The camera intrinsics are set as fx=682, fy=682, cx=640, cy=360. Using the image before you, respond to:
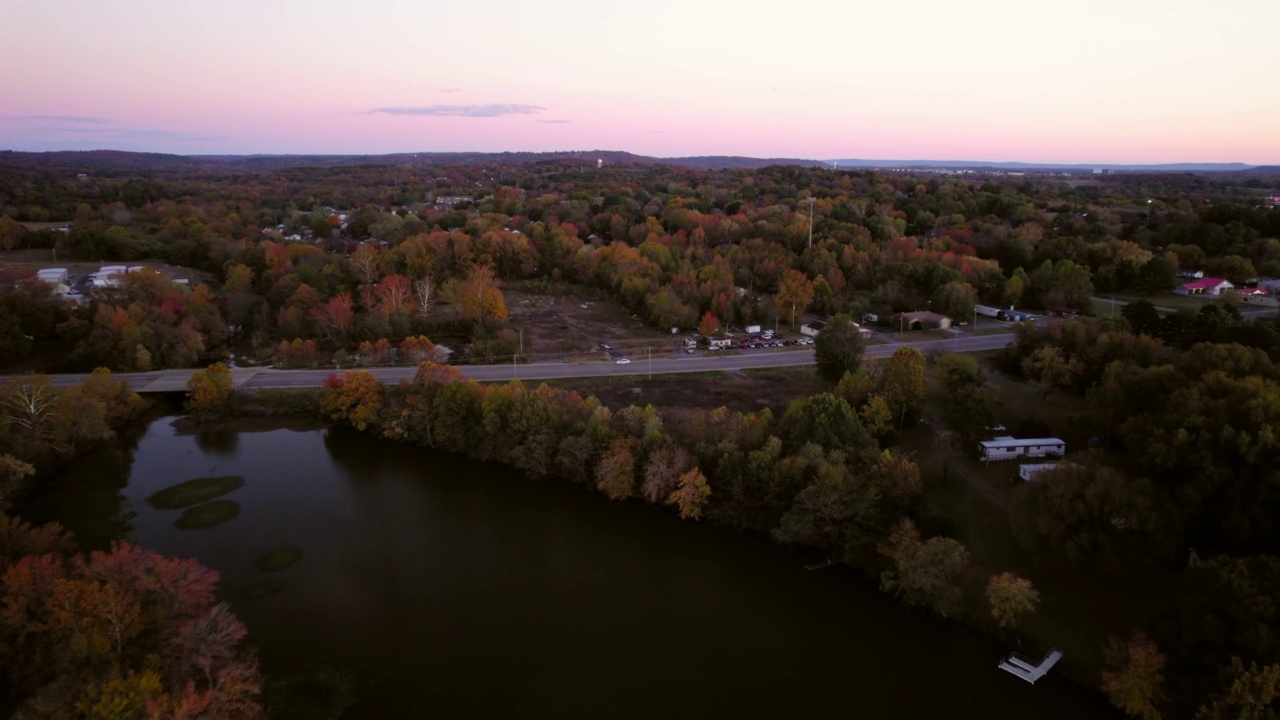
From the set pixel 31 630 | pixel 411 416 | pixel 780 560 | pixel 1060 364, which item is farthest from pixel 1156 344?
pixel 31 630

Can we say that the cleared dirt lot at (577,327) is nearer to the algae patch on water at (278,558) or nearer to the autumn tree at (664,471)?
the autumn tree at (664,471)

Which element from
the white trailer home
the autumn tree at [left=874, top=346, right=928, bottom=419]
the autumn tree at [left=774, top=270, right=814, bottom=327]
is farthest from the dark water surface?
the autumn tree at [left=774, top=270, right=814, bottom=327]

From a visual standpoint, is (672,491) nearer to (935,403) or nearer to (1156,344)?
(935,403)

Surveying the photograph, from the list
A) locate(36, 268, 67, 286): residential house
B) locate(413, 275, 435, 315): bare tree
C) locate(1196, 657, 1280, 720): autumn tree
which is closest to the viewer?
locate(1196, 657, 1280, 720): autumn tree

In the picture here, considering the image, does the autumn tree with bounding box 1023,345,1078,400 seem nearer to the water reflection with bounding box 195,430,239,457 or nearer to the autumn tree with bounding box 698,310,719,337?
the autumn tree with bounding box 698,310,719,337

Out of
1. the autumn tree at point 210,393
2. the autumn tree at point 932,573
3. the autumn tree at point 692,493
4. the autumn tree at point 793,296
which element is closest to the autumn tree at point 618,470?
the autumn tree at point 692,493

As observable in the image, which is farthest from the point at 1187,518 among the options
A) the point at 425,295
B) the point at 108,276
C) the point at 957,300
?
the point at 108,276
